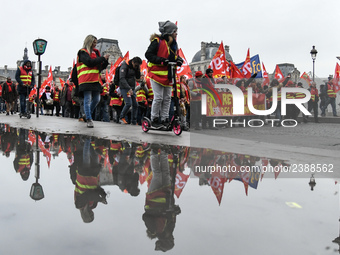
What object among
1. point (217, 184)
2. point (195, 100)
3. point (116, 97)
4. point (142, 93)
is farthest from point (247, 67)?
point (217, 184)

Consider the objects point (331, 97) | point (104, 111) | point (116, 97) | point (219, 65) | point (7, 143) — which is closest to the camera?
point (7, 143)

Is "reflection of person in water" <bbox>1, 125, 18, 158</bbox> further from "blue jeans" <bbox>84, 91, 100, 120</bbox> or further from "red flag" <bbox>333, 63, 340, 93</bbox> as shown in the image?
"red flag" <bbox>333, 63, 340, 93</bbox>

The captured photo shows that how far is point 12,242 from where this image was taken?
1.98m

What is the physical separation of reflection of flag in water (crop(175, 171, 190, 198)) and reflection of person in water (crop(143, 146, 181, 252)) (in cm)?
3

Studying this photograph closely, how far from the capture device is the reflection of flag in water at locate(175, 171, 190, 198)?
3.04 m

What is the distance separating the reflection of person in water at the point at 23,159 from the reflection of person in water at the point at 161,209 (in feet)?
3.65

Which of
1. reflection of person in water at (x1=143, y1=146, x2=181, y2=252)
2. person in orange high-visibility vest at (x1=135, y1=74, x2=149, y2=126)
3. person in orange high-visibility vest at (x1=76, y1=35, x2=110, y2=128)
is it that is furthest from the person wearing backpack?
reflection of person in water at (x1=143, y1=146, x2=181, y2=252)

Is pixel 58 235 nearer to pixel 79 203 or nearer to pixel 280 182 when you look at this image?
pixel 79 203

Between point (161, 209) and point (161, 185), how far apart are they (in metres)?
0.66

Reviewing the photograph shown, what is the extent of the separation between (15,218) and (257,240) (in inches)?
51.9

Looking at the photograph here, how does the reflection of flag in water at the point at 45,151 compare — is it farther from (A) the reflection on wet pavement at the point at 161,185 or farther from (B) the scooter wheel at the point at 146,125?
(B) the scooter wheel at the point at 146,125

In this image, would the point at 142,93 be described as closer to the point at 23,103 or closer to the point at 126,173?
the point at 23,103

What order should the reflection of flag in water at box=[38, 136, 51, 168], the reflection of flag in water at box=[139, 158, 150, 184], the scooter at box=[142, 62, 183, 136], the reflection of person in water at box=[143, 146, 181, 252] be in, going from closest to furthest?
the reflection of person in water at box=[143, 146, 181, 252]
the reflection of flag in water at box=[139, 158, 150, 184]
the reflection of flag in water at box=[38, 136, 51, 168]
the scooter at box=[142, 62, 183, 136]

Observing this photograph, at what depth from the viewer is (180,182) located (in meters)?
3.36
